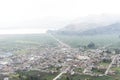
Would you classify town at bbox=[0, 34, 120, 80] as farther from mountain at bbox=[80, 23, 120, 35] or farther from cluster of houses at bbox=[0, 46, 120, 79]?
mountain at bbox=[80, 23, 120, 35]

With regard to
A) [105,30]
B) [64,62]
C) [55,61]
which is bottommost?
[64,62]

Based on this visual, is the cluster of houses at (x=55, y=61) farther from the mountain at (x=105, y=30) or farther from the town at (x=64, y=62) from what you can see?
the mountain at (x=105, y=30)

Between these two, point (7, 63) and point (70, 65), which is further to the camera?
point (7, 63)

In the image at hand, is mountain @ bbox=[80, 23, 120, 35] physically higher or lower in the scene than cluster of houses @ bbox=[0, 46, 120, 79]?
higher

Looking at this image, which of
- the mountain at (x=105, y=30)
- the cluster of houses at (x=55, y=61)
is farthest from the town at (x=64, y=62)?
the mountain at (x=105, y=30)

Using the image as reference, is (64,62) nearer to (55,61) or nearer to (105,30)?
(55,61)


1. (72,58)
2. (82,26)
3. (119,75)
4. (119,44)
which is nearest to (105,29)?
(82,26)

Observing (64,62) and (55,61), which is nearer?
(64,62)

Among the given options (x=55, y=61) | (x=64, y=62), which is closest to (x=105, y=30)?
(x=55, y=61)

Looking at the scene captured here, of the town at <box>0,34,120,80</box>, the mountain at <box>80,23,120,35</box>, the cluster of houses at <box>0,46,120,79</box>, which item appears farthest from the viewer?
the mountain at <box>80,23,120,35</box>

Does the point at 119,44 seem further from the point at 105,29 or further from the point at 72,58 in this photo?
the point at 105,29

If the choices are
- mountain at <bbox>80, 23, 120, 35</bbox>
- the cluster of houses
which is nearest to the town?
the cluster of houses
